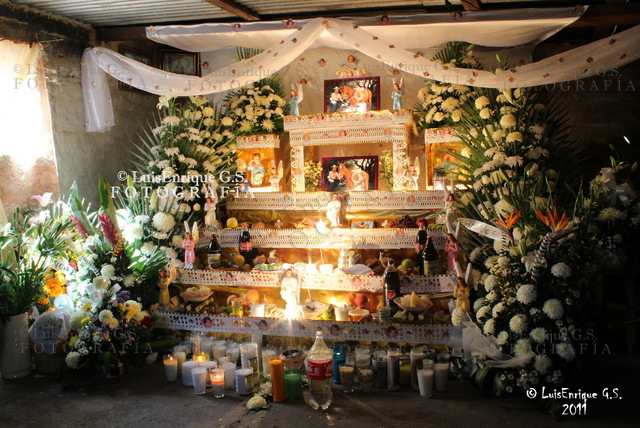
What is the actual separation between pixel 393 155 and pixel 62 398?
468 centimetres

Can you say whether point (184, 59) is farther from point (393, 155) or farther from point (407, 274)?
point (407, 274)

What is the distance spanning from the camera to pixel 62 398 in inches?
191

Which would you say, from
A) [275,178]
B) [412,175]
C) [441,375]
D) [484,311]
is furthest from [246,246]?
[484,311]

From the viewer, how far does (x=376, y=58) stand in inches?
224

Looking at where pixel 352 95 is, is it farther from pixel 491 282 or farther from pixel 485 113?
pixel 491 282

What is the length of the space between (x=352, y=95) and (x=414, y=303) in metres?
3.36

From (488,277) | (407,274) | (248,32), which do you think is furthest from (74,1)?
(488,277)

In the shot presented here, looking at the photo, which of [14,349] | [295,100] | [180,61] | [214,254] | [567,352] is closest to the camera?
[567,352]

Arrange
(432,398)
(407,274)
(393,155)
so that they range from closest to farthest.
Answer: (432,398) < (407,274) < (393,155)

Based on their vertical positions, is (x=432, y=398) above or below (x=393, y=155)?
below

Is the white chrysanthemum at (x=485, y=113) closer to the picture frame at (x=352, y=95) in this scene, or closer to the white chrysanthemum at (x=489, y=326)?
the picture frame at (x=352, y=95)

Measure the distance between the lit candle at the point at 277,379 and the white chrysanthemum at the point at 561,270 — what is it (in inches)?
93.3

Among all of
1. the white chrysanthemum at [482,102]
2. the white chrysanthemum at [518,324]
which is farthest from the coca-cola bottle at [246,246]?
the white chrysanthemum at [518,324]

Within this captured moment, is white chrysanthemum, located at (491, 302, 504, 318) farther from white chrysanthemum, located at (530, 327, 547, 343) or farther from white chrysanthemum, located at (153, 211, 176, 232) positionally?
white chrysanthemum, located at (153, 211, 176, 232)
